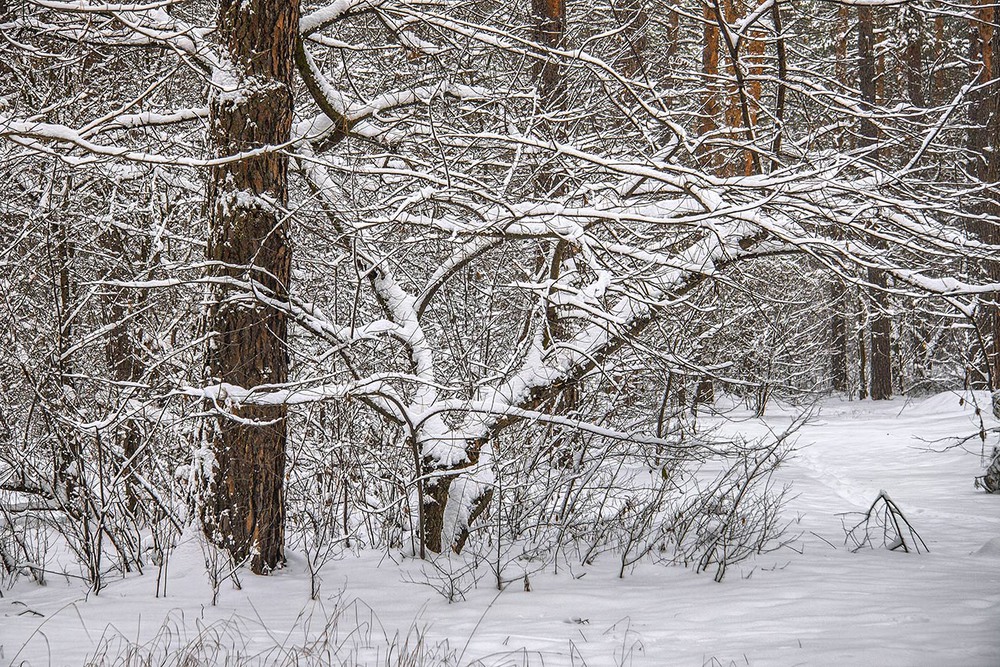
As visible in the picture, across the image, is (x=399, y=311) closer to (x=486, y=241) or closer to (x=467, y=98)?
(x=486, y=241)

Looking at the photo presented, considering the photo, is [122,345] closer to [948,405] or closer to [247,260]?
[247,260]

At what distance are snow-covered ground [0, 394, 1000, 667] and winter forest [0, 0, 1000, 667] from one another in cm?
3

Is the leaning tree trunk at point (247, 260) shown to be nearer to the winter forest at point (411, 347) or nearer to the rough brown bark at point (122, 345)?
the winter forest at point (411, 347)

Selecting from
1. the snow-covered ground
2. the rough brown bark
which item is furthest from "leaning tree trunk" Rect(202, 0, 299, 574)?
the rough brown bark

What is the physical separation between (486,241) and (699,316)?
249 cm

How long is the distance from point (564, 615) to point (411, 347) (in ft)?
6.66

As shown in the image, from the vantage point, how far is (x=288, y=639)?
12.1 ft

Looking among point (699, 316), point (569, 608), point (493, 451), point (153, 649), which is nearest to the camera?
point (153, 649)

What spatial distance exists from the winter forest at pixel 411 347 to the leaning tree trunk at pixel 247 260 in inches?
0.8

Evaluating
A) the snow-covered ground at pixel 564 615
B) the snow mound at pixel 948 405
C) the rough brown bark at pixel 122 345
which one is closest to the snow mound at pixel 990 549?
the snow-covered ground at pixel 564 615

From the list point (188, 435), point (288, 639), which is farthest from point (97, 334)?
point (288, 639)

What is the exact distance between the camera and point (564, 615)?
4.25m

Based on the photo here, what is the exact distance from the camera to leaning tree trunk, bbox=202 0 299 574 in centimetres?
476

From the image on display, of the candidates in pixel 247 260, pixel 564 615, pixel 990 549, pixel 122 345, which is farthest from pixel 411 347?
pixel 990 549
